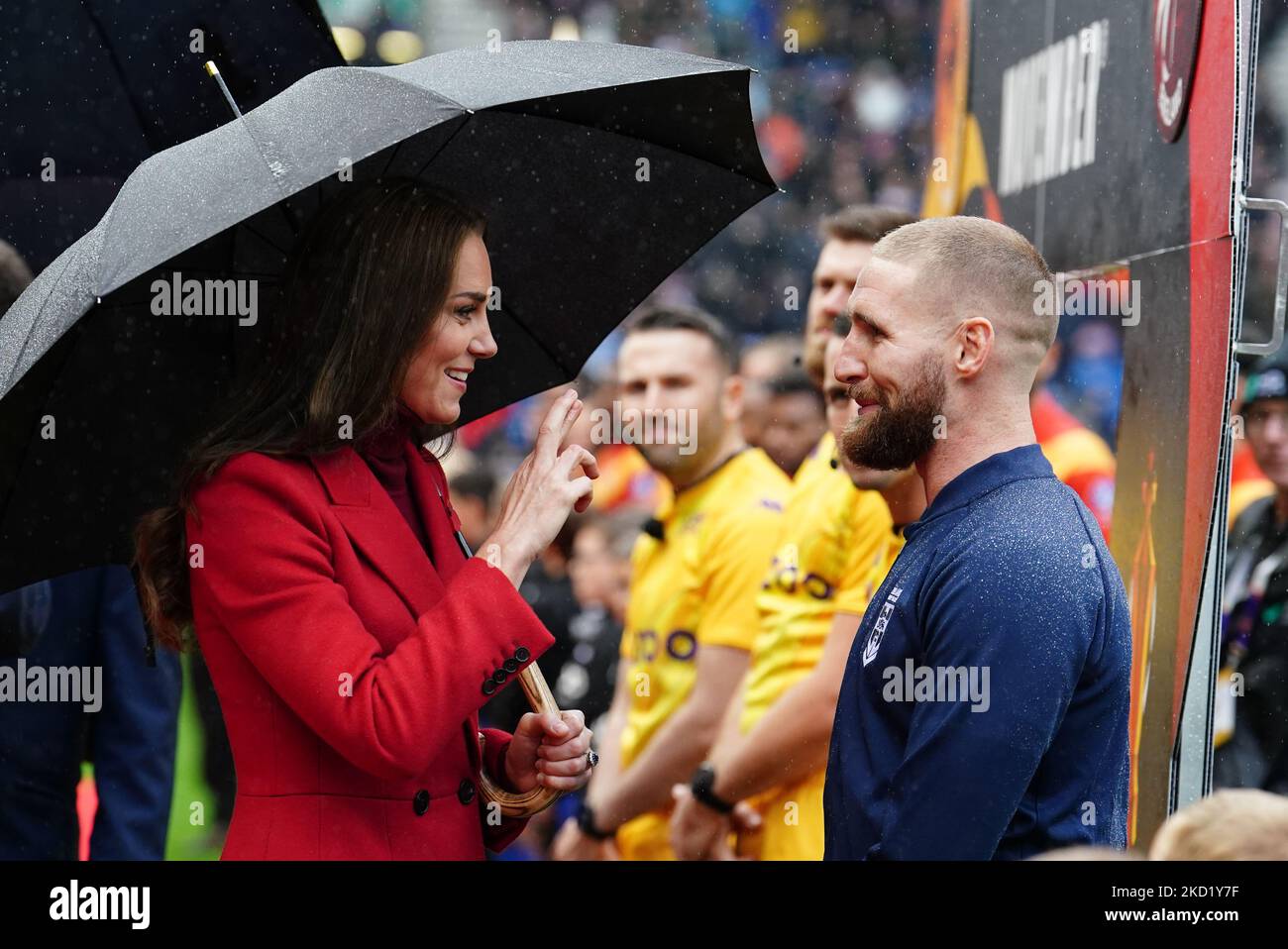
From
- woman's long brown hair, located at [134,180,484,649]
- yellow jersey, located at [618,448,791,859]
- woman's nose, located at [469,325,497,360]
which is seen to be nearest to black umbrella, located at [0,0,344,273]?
woman's long brown hair, located at [134,180,484,649]

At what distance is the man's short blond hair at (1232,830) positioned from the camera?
5.29 ft

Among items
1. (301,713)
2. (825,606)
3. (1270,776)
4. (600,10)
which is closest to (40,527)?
(301,713)

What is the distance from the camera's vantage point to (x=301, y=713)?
1.96 m

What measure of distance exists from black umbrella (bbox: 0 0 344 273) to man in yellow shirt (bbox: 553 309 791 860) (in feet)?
5.79

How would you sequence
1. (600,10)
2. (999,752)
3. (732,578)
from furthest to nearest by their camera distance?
(600,10)
(732,578)
(999,752)

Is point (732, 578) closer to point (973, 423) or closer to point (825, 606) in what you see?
point (825, 606)

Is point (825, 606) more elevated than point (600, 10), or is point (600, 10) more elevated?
point (600, 10)

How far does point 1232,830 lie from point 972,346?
0.76 m

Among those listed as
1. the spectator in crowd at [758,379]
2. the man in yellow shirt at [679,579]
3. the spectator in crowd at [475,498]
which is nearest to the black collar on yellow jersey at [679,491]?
the man in yellow shirt at [679,579]

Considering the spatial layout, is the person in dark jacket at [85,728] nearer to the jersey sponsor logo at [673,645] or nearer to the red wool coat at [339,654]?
the jersey sponsor logo at [673,645]

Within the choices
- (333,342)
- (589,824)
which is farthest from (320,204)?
(589,824)

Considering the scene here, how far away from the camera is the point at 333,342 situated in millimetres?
2094

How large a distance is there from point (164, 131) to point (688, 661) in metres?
2.09

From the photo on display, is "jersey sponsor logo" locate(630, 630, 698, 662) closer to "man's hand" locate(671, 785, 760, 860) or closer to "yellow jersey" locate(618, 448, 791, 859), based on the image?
"yellow jersey" locate(618, 448, 791, 859)
